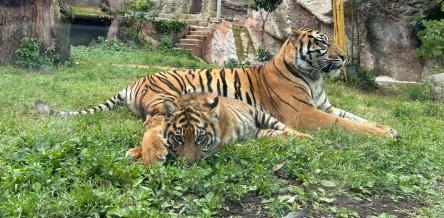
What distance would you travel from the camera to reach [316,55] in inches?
271

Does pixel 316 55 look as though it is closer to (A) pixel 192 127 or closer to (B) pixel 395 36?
(A) pixel 192 127

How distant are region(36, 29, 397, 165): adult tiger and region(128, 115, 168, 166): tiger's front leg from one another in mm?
1588

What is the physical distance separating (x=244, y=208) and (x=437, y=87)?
8959mm

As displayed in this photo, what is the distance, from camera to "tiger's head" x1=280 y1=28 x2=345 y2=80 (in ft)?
22.5

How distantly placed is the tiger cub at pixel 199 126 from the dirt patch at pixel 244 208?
74cm

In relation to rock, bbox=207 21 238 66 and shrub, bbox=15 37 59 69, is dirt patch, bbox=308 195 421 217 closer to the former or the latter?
shrub, bbox=15 37 59 69

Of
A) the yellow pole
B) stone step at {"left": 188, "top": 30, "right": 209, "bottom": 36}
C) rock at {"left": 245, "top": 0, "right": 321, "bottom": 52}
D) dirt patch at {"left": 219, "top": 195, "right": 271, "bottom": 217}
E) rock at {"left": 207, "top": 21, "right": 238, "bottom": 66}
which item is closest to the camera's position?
dirt patch at {"left": 219, "top": 195, "right": 271, "bottom": 217}

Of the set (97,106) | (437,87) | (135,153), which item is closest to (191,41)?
(437,87)

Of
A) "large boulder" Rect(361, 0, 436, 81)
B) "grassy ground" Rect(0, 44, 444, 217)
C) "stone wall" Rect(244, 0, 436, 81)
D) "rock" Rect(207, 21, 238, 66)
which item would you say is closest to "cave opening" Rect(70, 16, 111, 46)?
"rock" Rect(207, 21, 238, 66)

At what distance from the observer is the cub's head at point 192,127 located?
4.50 m

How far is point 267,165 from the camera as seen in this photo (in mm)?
4520

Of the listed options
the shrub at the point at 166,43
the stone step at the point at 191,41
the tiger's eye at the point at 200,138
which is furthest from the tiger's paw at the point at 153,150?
the stone step at the point at 191,41

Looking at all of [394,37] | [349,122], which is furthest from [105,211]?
[394,37]

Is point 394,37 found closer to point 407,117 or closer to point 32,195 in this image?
point 407,117
